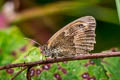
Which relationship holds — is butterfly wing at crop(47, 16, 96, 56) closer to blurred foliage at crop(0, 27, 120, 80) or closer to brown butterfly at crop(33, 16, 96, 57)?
brown butterfly at crop(33, 16, 96, 57)

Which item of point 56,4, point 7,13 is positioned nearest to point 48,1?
point 56,4

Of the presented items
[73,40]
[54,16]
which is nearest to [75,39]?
[73,40]

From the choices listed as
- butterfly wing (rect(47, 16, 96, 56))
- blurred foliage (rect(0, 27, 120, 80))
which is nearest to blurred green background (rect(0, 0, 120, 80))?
blurred foliage (rect(0, 27, 120, 80))

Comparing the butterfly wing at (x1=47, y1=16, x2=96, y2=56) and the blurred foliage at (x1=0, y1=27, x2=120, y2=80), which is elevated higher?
the butterfly wing at (x1=47, y1=16, x2=96, y2=56)

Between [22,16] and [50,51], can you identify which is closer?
[50,51]

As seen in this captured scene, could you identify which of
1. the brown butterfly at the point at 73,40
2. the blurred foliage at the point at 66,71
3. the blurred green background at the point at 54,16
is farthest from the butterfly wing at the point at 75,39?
the blurred green background at the point at 54,16

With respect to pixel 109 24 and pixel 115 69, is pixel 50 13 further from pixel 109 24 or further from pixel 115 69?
pixel 115 69

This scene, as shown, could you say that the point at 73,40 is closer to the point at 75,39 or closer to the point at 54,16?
the point at 75,39
